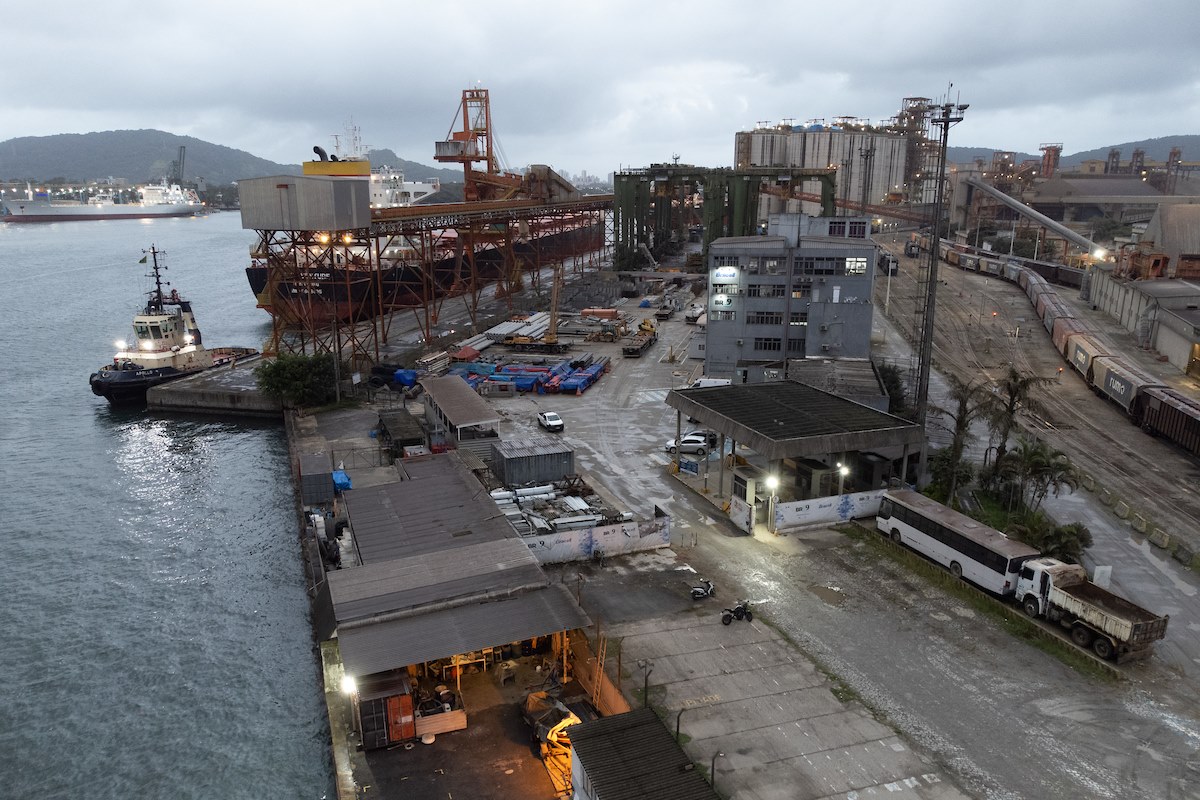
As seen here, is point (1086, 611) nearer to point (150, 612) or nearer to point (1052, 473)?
point (1052, 473)

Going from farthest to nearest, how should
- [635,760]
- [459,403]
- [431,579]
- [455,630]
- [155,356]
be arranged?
[155,356] → [459,403] → [431,579] → [455,630] → [635,760]

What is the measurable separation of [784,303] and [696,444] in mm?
13202

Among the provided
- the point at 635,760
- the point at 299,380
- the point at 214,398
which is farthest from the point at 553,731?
the point at 214,398

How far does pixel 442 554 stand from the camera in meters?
21.5

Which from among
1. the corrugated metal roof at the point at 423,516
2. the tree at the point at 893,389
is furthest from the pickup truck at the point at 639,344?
the corrugated metal roof at the point at 423,516

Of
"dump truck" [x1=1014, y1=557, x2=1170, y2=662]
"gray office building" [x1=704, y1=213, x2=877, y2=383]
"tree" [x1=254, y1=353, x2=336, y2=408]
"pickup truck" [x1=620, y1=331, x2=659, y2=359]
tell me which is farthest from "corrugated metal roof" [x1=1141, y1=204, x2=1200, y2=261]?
"tree" [x1=254, y1=353, x2=336, y2=408]

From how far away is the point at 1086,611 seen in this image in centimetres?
2012

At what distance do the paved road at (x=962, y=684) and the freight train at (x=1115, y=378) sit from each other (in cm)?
1459

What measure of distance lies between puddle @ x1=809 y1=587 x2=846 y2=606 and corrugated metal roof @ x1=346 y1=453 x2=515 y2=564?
919 centimetres

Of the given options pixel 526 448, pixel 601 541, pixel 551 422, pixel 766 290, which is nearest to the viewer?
pixel 601 541

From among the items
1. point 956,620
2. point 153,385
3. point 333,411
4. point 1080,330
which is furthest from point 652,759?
point 1080,330

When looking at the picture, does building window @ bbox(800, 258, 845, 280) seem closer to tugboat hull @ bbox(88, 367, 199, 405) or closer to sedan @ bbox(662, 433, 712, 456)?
sedan @ bbox(662, 433, 712, 456)

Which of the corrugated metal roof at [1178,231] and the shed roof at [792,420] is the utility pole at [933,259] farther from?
the corrugated metal roof at [1178,231]

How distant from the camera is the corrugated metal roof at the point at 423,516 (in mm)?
22438
